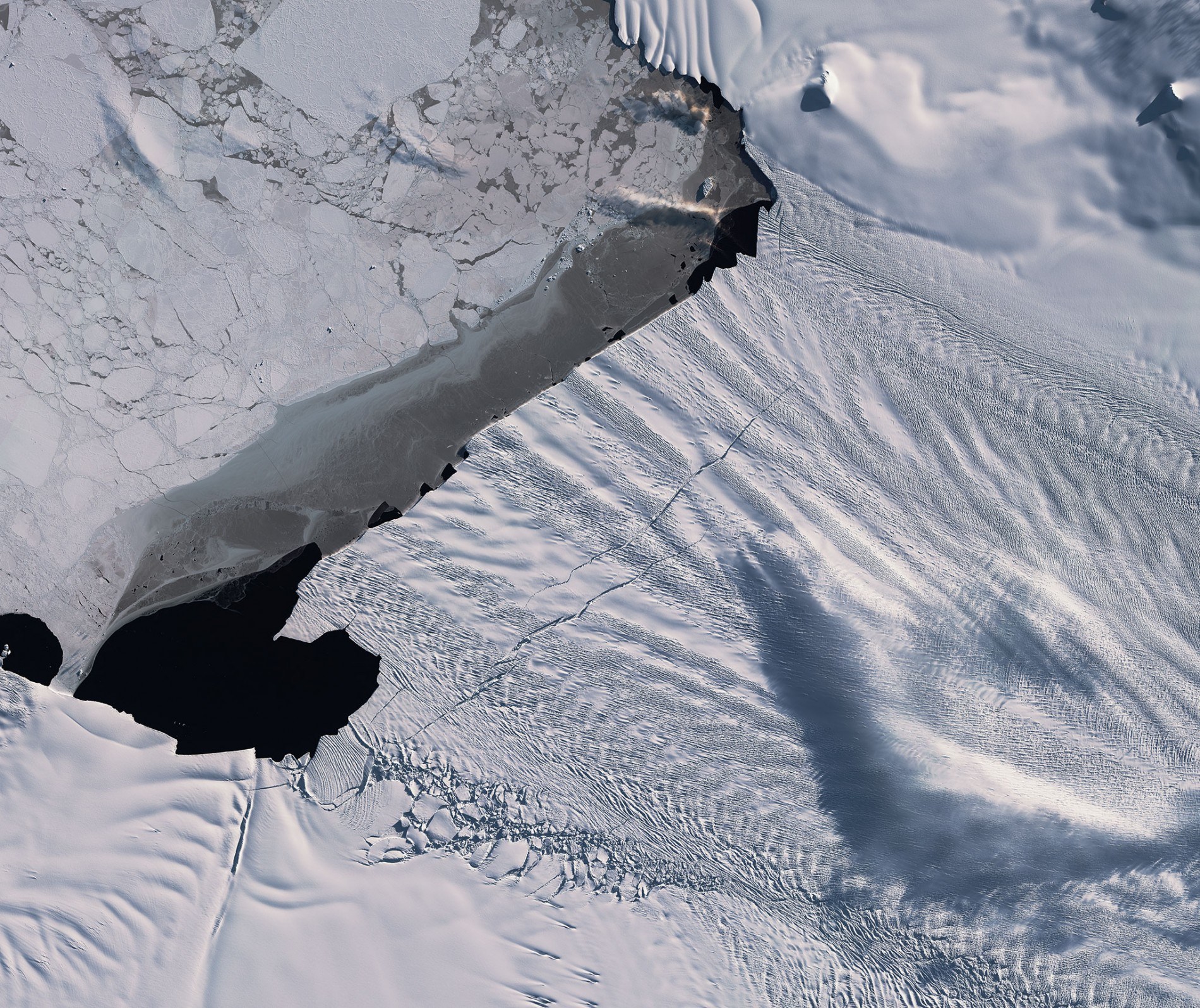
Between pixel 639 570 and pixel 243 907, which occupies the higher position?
pixel 639 570

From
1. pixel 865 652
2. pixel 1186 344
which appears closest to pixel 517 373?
pixel 865 652

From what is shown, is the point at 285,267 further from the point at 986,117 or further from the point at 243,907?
the point at 986,117

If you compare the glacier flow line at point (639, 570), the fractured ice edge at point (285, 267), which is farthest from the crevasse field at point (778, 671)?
the fractured ice edge at point (285, 267)

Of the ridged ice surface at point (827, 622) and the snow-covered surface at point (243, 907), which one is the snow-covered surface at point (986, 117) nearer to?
the ridged ice surface at point (827, 622)

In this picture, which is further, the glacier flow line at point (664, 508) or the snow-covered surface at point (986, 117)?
the glacier flow line at point (664, 508)

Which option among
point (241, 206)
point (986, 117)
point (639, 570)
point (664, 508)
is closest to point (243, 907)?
point (639, 570)

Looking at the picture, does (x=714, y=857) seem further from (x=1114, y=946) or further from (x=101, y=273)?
(x=101, y=273)
